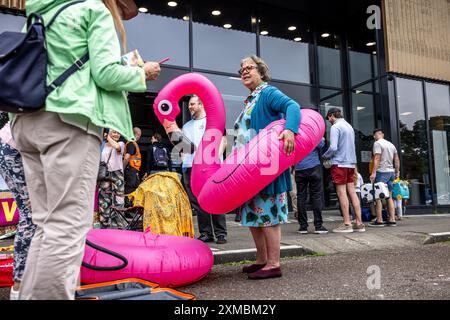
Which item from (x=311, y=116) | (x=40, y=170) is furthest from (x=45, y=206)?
(x=311, y=116)

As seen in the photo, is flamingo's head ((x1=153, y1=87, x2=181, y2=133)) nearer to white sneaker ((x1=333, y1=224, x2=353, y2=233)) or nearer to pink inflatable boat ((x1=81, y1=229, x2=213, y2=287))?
pink inflatable boat ((x1=81, y1=229, x2=213, y2=287))

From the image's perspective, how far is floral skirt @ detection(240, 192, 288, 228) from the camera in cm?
→ 321

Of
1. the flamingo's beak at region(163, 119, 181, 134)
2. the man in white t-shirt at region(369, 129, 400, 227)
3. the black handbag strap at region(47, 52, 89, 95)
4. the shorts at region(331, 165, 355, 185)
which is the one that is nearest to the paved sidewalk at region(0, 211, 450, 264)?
the shorts at region(331, 165, 355, 185)

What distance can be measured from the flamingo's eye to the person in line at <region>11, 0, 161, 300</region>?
52.5 inches

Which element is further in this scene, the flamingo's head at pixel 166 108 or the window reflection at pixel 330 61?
the window reflection at pixel 330 61

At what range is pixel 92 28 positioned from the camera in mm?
1852

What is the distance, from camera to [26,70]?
5.66 ft

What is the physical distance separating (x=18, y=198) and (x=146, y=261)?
0.98m

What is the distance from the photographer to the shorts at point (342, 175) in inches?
236

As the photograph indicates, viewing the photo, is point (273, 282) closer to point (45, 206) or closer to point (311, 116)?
point (311, 116)

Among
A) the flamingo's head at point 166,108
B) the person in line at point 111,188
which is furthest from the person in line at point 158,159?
the flamingo's head at point 166,108

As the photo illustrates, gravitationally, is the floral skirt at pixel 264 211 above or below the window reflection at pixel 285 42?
below

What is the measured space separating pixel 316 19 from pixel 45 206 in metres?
11.0

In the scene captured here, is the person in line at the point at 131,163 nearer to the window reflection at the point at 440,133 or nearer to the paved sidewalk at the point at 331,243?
the paved sidewalk at the point at 331,243
